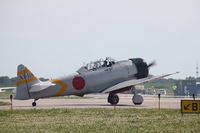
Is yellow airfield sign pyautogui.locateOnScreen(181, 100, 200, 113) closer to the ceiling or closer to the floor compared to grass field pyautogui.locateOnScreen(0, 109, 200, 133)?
closer to the ceiling

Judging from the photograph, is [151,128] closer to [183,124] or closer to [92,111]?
[183,124]

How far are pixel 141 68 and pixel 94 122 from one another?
17.4m

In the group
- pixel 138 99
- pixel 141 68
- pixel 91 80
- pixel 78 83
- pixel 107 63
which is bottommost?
pixel 138 99

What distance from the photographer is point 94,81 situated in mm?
36156

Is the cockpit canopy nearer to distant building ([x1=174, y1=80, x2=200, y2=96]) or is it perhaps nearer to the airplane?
the airplane

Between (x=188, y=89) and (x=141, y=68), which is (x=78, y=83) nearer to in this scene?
(x=141, y=68)

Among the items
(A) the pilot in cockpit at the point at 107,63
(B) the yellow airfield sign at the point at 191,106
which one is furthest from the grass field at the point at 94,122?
(A) the pilot in cockpit at the point at 107,63

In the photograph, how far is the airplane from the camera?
34.2m

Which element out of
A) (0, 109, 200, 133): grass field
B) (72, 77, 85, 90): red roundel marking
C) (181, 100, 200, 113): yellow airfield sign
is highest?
(72, 77, 85, 90): red roundel marking

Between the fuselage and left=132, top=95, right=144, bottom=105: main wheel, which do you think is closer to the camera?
the fuselage

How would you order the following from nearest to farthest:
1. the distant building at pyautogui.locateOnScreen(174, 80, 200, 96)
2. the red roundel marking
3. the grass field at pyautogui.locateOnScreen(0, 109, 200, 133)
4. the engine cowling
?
the grass field at pyautogui.locateOnScreen(0, 109, 200, 133) → the red roundel marking → the engine cowling → the distant building at pyautogui.locateOnScreen(174, 80, 200, 96)

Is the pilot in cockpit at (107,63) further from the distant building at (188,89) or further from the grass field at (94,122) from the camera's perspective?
the distant building at (188,89)

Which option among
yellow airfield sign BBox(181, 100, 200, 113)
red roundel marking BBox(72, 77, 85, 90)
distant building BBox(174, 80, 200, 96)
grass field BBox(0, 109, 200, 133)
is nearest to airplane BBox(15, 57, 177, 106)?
red roundel marking BBox(72, 77, 85, 90)

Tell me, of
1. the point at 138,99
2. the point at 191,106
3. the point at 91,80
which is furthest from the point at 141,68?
the point at 191,106
